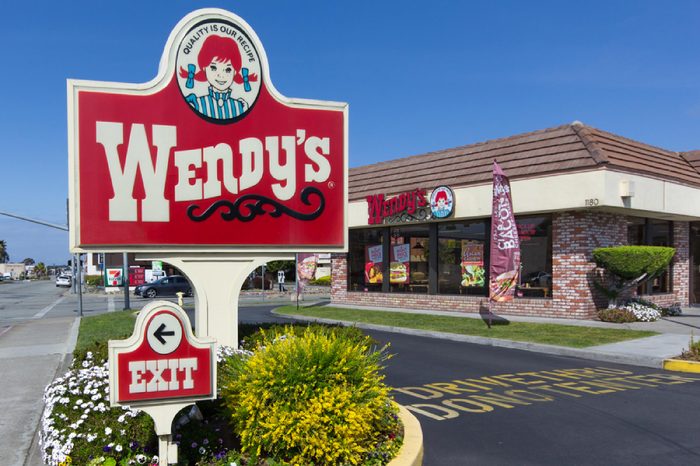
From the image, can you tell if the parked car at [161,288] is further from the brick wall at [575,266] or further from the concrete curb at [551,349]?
the concrete curb at [551,349]

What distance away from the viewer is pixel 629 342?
14.3 m

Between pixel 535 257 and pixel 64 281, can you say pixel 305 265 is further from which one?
pixel 64 281

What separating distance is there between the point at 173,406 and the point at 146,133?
4015 mm

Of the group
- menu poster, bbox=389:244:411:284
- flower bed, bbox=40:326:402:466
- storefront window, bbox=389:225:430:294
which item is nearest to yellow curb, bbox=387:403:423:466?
flower bed, bbox=40:326:402:466

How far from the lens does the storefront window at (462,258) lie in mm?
21672

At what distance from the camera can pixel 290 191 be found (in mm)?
8297

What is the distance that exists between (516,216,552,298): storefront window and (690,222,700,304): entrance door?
907cm

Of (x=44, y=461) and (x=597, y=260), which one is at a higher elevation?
(x=597, y=260)

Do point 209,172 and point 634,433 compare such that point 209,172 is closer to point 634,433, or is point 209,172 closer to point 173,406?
point 173,406

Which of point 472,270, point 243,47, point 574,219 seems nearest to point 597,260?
point 574,219

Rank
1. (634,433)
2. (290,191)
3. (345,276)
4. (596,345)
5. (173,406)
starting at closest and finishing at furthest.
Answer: (173,406) → (634,433) → (290,191) → (596,345) → (345,276)

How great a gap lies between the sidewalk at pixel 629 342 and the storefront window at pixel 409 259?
3781 millimetres

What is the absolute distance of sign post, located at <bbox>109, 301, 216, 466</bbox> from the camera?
174 inches

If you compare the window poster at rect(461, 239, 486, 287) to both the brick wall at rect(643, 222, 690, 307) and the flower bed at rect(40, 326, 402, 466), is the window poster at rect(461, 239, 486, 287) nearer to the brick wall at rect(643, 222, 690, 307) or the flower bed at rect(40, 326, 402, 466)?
the brick wall at rect(643, 222, 690, 307)
